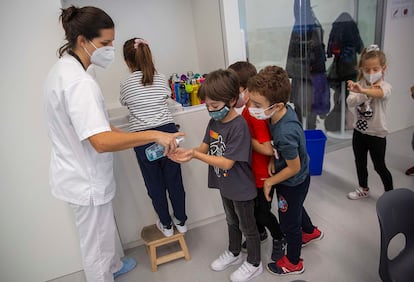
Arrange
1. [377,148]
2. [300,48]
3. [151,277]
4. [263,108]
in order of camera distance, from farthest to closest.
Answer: [300,48] → [377,148] → [151,277] → [263,108]

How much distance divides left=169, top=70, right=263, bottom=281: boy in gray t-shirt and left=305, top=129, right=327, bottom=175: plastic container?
1.17 m

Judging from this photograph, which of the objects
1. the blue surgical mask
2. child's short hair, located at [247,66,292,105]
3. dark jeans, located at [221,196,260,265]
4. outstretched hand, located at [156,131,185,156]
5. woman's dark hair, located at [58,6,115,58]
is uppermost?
woman's dark hair, located at [58,6,115,58]

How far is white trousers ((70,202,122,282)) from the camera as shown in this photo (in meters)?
1.42

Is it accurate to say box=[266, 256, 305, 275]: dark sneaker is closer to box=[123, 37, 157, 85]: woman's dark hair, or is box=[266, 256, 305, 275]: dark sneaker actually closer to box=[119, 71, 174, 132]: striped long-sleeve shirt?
box=[119, 71, 174, 132]: striped long-sleeve shirt

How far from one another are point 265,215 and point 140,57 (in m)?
1.13

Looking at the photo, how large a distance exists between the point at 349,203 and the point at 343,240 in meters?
0.46

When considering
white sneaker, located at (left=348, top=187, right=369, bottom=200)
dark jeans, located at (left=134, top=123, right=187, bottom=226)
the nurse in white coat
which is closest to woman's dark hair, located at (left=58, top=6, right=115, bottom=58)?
the nurse in white coat

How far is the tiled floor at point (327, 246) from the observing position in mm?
1666

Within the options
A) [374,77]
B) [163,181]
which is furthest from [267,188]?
[374,77]

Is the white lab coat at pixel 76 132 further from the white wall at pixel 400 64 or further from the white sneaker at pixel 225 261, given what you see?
the white wall at pixel 400 64

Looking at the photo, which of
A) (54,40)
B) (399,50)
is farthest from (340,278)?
(399,50)

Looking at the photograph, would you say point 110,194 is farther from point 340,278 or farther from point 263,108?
point 340,278

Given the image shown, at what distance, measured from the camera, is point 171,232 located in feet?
6.17

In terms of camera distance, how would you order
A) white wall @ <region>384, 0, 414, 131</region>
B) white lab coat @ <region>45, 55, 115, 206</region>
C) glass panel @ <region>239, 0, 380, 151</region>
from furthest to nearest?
white wall @ <region>384, 0, 414, 131</region>, glass panel @ <region>239, 0, 380, 151</region>, white lab coat @ <region>45, 55, 115, 206</region>
